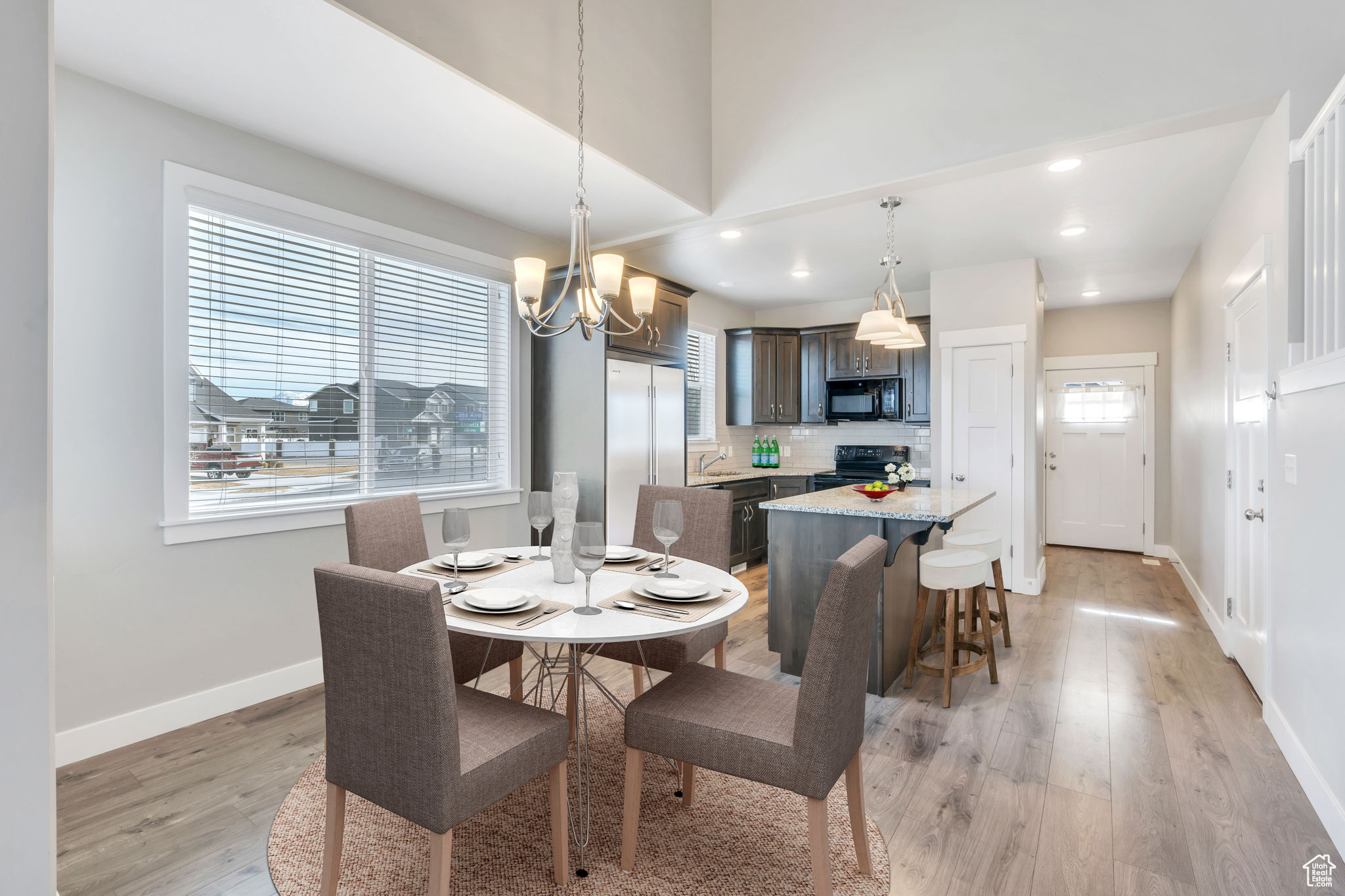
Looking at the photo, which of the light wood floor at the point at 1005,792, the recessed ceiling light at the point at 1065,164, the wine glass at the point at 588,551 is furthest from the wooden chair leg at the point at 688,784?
the recessed ceiling light at the point at 1065,164

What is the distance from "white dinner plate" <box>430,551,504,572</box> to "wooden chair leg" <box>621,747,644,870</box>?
0.84 m

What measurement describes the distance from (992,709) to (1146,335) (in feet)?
17.8

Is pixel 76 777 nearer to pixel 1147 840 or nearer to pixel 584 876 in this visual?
pixel 584 876

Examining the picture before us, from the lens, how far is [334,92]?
7.83ft

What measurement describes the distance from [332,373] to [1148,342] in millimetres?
7323

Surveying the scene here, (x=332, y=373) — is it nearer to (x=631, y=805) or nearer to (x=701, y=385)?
(x=631, y=805)

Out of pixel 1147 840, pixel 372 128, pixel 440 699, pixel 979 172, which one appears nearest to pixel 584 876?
pixel 440 699

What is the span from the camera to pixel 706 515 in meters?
2.62

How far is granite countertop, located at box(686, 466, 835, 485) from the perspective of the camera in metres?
5.35

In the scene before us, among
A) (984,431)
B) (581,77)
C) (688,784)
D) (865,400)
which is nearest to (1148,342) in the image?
(984,431)

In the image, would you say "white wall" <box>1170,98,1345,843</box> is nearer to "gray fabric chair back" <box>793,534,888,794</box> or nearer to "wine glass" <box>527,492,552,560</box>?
"gray fabric chair back" <box>793,534,888,794</box>

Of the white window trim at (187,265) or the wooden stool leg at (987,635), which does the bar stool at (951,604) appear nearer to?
the wooden stool leg at (987,635)

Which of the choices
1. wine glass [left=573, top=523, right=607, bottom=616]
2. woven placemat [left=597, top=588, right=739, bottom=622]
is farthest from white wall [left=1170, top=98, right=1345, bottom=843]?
wine glass [left=573, top=523, right=607, bottom=616]

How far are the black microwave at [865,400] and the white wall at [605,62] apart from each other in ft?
9.68
